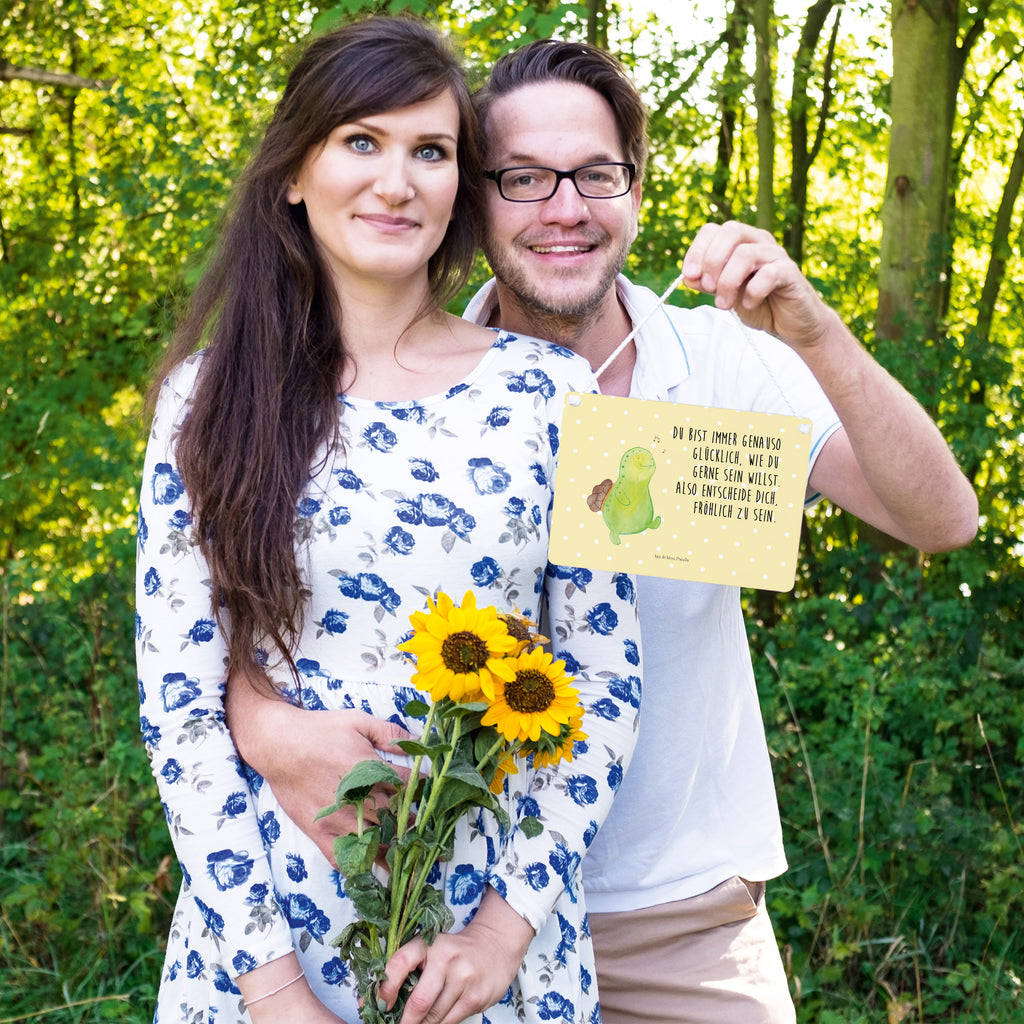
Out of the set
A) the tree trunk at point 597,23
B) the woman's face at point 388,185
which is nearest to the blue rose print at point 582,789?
the woman's face at point 388,185

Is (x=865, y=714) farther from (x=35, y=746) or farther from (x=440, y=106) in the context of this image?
(x=35, y=746)

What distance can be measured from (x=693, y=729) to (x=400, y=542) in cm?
68

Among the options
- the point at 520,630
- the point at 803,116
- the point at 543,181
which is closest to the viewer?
the point at 520,630

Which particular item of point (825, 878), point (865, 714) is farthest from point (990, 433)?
point (825, 878)

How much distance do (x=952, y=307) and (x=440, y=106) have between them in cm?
544

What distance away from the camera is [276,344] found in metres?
1.81

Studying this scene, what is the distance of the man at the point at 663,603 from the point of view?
1.99m

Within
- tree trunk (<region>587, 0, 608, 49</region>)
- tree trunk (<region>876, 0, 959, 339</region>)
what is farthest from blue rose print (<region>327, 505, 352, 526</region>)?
tree trunk (<region>587, 0, 608, 49</region>)

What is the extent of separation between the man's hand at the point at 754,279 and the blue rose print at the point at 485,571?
0.49 meters

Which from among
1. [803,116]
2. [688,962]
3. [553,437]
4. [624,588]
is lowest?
[688,962]

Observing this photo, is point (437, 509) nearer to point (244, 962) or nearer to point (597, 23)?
point (244, 962)

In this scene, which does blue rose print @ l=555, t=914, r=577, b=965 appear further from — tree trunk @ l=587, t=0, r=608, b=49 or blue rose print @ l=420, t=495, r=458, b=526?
tree trunk @ l=587, t=0, r=608, b=49

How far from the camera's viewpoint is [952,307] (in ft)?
21.4

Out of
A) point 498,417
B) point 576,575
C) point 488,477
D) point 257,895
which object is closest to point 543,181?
point 498,417
